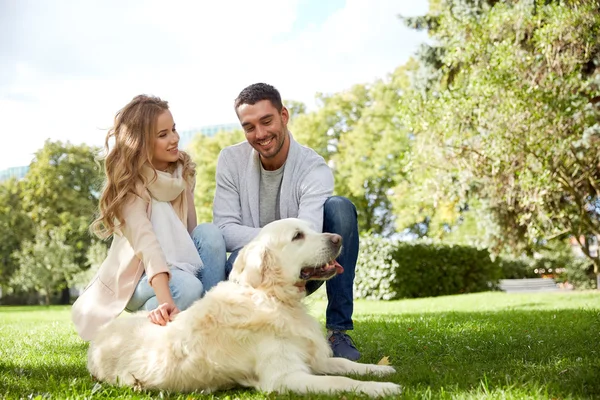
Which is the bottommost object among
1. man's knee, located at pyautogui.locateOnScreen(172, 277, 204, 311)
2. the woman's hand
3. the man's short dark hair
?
the woman's hand

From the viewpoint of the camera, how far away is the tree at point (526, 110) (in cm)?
1241

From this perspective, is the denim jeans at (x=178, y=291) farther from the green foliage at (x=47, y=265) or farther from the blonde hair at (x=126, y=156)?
the green foliage at (x=47, y=265)

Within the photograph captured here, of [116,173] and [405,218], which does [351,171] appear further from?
[116,173]

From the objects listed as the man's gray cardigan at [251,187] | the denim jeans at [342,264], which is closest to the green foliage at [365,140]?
the man's gray cardigan at [251,187]

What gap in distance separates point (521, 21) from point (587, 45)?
171 centimetres

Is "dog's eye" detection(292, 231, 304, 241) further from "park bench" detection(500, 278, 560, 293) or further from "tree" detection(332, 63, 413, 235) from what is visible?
"park bench" detection(500, 278, 560, 293)

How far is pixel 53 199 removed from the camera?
1235 inches

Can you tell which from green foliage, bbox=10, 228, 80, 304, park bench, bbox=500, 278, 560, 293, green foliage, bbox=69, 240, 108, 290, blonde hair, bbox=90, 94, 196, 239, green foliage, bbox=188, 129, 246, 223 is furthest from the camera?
green foliage, bbox=188, 129, 246, 223

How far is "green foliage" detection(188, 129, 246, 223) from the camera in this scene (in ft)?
104

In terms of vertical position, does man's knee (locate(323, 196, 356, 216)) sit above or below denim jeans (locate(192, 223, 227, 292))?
above

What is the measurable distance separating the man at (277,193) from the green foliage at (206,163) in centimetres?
2628

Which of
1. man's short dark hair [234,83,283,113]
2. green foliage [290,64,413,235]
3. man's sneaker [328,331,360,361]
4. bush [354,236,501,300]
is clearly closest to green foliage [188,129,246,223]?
green foliage [290,64,413,235]

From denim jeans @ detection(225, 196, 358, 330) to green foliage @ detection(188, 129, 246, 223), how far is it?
87.9 ft

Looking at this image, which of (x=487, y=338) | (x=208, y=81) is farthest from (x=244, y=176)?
(x=208, y=81)
